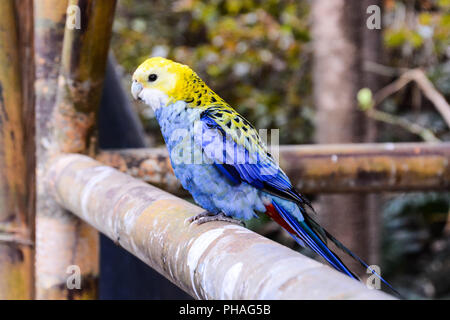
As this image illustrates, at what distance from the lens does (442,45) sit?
123 inches

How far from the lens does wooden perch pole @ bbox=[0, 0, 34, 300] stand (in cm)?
110

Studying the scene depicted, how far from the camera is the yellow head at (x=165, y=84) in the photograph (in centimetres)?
93

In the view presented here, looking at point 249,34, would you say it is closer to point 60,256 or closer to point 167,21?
point 167,21

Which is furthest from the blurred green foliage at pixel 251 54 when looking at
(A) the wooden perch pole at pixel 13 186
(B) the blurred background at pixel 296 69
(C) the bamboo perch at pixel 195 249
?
(C) the bamboo perch at pixel 195 249

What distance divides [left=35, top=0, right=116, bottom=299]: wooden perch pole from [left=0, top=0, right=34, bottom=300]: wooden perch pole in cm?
11

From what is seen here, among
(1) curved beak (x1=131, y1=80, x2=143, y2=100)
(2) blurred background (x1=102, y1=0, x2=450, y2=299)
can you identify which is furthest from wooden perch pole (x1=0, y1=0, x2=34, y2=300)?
(2) blurred background (x1=102, y1=0, x2=450, y2=299)

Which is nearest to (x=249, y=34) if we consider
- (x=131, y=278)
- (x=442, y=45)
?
(x=442, y=45)

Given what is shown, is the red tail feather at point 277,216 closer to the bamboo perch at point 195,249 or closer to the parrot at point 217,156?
the parrot at point 217,156

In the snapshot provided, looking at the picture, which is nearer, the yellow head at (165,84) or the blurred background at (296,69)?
the yellow head at (165,84)

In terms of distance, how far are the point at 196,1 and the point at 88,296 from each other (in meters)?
2.02

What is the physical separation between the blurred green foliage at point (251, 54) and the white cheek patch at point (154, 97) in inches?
66.1

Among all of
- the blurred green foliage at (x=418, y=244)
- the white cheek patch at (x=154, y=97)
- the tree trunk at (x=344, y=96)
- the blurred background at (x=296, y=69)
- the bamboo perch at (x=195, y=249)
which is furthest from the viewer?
the blurred green foliage at (x=418, y=244)

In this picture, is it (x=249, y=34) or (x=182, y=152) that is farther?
(x=249, y=34)

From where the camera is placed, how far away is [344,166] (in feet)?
4.09
